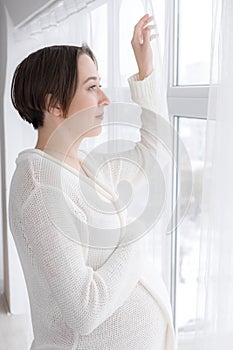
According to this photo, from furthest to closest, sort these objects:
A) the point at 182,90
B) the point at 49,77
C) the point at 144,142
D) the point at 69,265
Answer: the point at 182,90
the point at 144,142
the point at 49,77
the point at 69,265

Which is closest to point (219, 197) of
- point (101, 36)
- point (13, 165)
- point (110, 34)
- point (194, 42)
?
point (194, 42)

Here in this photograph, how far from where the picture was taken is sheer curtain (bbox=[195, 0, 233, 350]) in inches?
47.2

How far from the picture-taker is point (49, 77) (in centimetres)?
120

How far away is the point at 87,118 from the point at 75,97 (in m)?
0.05

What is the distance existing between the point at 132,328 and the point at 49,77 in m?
0.55

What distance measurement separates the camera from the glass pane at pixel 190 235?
1.94 m

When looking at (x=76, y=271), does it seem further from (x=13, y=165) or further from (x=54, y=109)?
(x=13, y=165)

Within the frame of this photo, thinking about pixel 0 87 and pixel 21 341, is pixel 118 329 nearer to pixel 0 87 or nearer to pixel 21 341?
pixel 21 341

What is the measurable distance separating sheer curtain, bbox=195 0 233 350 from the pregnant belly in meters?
0.14

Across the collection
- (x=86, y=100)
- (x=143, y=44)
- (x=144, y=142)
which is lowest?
(x=144, y=142)

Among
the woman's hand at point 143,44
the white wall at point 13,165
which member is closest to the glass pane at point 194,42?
the woman's hand at point 143,44

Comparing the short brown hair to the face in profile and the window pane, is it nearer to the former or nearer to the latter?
the face in profile

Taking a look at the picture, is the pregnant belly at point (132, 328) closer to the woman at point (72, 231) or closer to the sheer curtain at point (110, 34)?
the woman at point (72, 231)

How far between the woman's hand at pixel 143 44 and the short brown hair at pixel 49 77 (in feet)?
0.51
